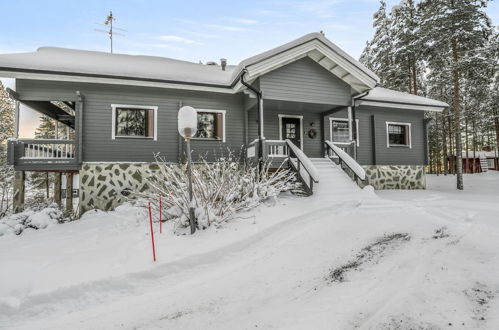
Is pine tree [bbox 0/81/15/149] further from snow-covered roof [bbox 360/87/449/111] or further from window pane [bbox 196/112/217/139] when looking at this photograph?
snow-covered roof [bbox 360/87/449/111]

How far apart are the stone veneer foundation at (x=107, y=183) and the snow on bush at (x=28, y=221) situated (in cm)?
132

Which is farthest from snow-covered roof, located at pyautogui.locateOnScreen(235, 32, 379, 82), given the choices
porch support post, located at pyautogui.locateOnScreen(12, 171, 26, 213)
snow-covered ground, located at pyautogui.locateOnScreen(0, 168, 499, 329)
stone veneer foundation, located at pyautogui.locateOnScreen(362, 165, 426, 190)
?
porch support post, located at pyautogui.locateOnScreen(12, 171, 26, 213)

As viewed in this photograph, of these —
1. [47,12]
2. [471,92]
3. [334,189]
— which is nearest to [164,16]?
[47,12]

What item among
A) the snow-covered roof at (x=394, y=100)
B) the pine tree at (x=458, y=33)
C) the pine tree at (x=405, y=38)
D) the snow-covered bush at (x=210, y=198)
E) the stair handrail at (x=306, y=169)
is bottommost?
the snow-covered bush at (x=210, y=198)

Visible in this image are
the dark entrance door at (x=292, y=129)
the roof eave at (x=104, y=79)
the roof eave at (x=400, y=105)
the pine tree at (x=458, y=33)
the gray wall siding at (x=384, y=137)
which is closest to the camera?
the roof eave at (x=104, y=79)

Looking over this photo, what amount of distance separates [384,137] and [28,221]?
13982 millimetres

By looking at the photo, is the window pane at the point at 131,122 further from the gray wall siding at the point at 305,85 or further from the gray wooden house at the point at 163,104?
the gray wall siding at the point at 305,85

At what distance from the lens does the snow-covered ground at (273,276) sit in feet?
9.16

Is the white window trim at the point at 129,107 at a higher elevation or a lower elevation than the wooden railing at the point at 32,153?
higher

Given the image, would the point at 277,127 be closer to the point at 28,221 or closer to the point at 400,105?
the point at 400,105

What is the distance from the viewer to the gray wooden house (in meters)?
8.87

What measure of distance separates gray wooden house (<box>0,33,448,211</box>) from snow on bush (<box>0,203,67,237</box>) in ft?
4.49

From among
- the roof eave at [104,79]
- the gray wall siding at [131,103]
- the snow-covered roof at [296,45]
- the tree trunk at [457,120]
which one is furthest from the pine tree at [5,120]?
the tree trunk at [457,120]

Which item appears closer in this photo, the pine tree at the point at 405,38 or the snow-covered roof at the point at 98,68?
the snow-covered roof at the point at 98,68
